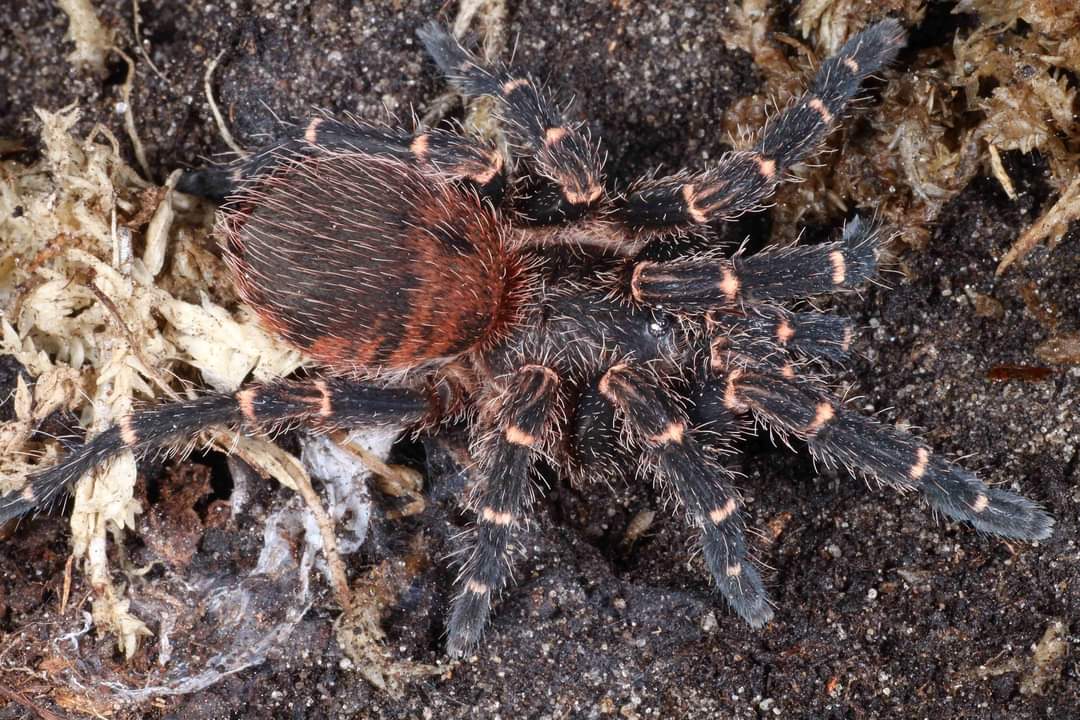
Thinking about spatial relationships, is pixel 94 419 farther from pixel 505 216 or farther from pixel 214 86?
pixel 505 216

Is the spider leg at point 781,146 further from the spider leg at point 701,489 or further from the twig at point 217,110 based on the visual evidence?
the twig at point 217,110

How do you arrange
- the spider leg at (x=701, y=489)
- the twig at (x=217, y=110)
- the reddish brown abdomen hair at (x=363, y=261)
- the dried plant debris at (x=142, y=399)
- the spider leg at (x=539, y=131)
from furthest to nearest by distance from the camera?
the twig at (x=217, y=110) → the spider leg at (x=539, y=131) → the dried plant debris at (x=142, y=399) → the spider leg at (x=701, y=489) → the reddish brown abdomen hair at (x=363, y=261)

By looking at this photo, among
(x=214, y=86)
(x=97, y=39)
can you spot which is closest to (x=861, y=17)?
(x=214, y=86)

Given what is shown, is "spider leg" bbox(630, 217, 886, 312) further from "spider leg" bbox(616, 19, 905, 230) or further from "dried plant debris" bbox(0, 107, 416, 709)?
"dried plant debris" bbox(0, 107, 416, 709)

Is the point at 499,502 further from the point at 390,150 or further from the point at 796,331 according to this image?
the point at 390,150

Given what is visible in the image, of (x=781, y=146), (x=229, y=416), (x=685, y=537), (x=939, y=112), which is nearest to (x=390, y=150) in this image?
(x=229, y=416)

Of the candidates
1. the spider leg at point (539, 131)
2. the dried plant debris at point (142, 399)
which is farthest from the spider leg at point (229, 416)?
the spider leg at point (539, 131)
